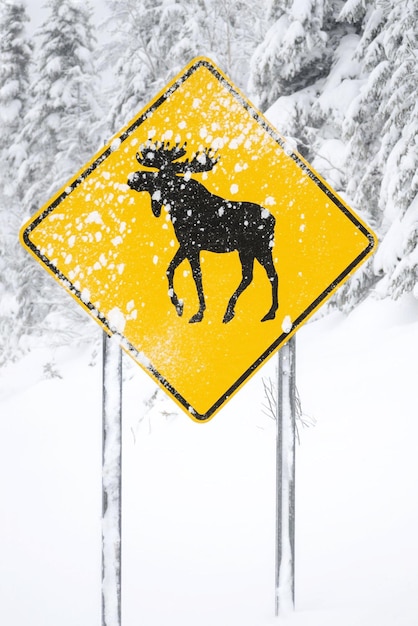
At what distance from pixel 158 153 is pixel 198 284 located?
1.61 ft

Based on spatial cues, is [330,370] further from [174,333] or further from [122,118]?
[122,118]

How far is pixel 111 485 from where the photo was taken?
224cm

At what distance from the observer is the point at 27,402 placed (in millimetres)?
14148

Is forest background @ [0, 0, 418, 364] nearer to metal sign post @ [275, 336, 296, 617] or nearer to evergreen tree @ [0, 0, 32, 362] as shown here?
evergreen tree @ [0, 0, 32, 362]

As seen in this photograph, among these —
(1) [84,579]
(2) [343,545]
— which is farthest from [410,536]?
(1) [84,579]

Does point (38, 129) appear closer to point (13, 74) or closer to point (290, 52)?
point (13, 74)

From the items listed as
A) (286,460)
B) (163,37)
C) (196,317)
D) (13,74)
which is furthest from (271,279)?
(13,74)

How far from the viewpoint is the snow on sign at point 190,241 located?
2.10 m

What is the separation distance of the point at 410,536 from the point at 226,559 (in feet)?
3.89

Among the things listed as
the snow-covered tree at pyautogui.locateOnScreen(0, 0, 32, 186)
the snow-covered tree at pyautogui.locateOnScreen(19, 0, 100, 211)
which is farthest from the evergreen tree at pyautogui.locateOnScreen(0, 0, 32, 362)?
the snow-covered tree at pyautogui.locateOnScreen(19, 0, 100, 211)

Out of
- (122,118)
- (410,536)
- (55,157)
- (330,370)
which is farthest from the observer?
(55,157)

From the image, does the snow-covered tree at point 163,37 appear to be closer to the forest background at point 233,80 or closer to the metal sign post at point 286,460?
the forest background at point 233,80

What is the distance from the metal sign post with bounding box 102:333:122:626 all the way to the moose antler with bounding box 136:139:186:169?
702mm

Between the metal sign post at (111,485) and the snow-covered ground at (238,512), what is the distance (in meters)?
0.96
